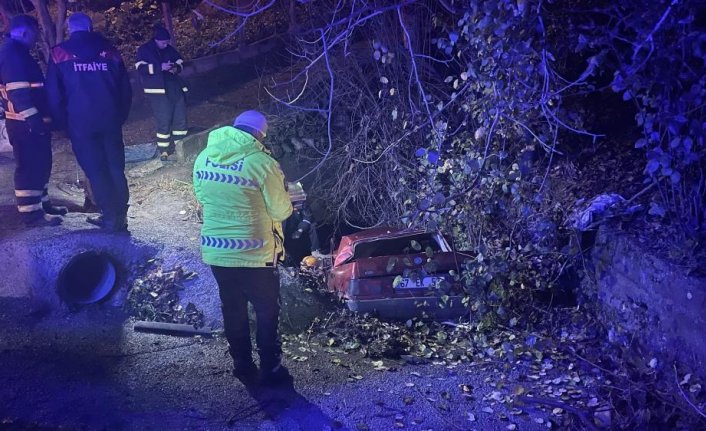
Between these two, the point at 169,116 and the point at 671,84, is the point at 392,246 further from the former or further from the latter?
the point at 169,116

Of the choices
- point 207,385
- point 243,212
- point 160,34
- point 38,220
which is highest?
point 160,34

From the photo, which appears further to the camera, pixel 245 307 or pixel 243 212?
pixel 245 307

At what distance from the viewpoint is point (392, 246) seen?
5734 millimetres

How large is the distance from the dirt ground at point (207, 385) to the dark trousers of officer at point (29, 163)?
44.7 inches

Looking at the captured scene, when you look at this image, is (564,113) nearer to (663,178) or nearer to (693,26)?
(663,178)

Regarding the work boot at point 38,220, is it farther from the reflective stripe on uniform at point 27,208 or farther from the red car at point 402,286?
the red car at point 402,286

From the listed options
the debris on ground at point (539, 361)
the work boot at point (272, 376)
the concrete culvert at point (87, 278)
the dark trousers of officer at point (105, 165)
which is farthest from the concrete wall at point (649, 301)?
the dark trousers of officer at point (105, 165)

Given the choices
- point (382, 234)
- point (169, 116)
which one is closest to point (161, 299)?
point (382, 234)

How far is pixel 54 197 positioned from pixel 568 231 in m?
6.61

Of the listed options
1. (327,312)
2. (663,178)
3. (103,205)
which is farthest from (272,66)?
(663,178)

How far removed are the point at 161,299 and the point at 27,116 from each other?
221 cm

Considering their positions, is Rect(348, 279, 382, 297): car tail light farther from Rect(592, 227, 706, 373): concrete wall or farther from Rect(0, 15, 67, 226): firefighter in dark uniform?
Rect(0, 15, 67, 226): firefighter in dark uniform

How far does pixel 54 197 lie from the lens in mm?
7566

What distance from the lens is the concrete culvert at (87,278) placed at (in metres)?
5.29
